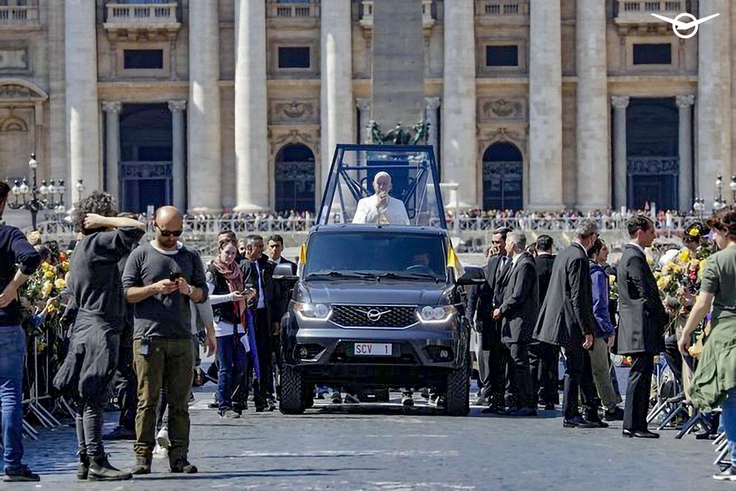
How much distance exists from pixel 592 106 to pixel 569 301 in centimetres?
5193

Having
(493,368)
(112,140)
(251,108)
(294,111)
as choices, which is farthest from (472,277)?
(294,111)

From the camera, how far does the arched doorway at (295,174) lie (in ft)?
239

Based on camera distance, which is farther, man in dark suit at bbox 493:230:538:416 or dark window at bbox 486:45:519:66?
dark window at bbox 486:45:519:66

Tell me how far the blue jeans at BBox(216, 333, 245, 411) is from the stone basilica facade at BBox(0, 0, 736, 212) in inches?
1934

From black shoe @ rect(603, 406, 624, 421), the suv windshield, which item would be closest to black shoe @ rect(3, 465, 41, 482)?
the suv windshield

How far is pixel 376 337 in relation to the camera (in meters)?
20.3

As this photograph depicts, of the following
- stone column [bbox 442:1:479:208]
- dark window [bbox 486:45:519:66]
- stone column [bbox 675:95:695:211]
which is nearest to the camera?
stone column [bbox 442:1:479:208]

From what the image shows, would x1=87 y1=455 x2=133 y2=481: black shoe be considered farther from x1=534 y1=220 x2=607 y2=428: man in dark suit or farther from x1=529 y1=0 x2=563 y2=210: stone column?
x1=529 y1=0 x2=563 y2=210: stone column

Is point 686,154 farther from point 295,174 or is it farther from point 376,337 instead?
point 376,337

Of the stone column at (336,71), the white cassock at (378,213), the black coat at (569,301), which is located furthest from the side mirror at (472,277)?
the stone column at (336,71)

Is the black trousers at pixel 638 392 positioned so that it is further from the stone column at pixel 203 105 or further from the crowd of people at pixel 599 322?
the stone column at pixel 203 105

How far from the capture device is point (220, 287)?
20281mm

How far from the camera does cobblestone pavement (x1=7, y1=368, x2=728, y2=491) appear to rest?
14852 mm

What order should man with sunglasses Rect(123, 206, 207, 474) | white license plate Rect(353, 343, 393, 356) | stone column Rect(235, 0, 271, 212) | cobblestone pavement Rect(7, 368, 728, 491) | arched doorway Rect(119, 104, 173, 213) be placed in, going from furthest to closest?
arched doorway Rect(119, 104, 173, 213), stone column Rect(235, 0, 271, 212), white license plate Rect(353, 343, 393, 356), man with sunglasses Rect(123, 206, 207, 474), cobblestone pavement Rect(7, 368, 728, 491)
